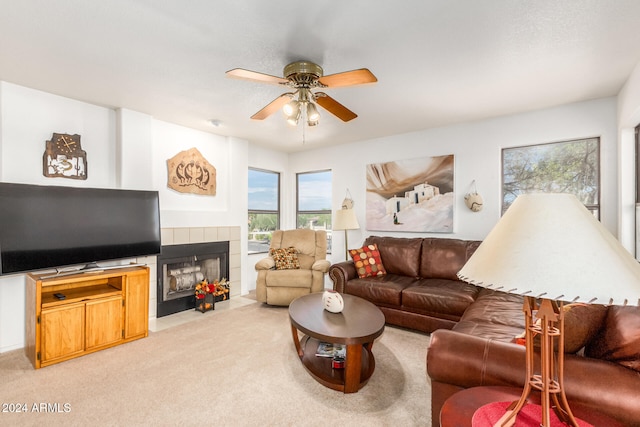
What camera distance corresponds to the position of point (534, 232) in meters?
0.76

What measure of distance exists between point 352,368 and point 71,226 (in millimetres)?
2867

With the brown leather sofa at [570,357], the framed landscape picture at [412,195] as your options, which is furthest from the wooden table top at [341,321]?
the framed landscape picture at [412,195]

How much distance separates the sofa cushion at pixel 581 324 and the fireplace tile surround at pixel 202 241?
3971 millimetres

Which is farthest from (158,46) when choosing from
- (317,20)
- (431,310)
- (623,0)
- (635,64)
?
(635,64)

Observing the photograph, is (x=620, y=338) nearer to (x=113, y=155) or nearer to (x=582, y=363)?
(x=582, y=363)

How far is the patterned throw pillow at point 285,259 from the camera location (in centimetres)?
421

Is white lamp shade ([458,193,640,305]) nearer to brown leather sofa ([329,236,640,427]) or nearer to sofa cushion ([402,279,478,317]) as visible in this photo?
brown leather sofa ([329,236,640,427])

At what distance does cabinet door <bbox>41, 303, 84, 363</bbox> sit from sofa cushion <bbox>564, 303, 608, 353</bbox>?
361cm

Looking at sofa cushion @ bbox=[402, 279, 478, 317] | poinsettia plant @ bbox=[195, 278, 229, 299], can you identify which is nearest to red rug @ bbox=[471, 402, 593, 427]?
sofa cushion @ bbox=[402, 279, 478, 317]

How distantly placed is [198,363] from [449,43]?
127 inches

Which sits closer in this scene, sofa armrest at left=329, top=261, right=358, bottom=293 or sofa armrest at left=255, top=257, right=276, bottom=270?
sofa armrest at left=329, top=261, right=358, bottom=293

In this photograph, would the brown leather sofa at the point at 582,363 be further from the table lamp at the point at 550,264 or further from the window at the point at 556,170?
the window at the point at 556,170

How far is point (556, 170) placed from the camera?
334 cm

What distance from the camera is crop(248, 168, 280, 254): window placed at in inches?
208
